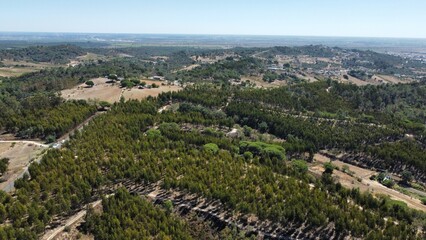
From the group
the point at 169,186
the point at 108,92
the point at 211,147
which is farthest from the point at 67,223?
the point at 108,92

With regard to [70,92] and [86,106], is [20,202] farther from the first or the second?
[70,92]

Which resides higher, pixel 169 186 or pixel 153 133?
pixel 153 133

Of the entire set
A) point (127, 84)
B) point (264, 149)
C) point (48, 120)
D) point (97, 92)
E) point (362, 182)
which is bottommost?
point (362, 182)

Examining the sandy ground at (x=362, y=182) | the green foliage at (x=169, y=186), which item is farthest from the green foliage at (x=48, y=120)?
the sandy ground at (x=362, y=182)

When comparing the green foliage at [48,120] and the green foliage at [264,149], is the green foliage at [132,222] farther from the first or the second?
the green foliage at [48,120]

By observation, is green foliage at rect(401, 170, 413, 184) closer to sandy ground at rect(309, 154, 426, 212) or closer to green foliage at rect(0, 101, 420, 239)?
sandy ground at rect(309, 154, 426, 212)

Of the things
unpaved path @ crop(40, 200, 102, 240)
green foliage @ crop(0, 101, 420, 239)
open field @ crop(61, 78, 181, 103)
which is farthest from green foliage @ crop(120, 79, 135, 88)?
unpaved path @ crop(40, 200, 102, 240)

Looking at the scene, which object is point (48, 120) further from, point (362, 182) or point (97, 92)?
point (362, 182)
